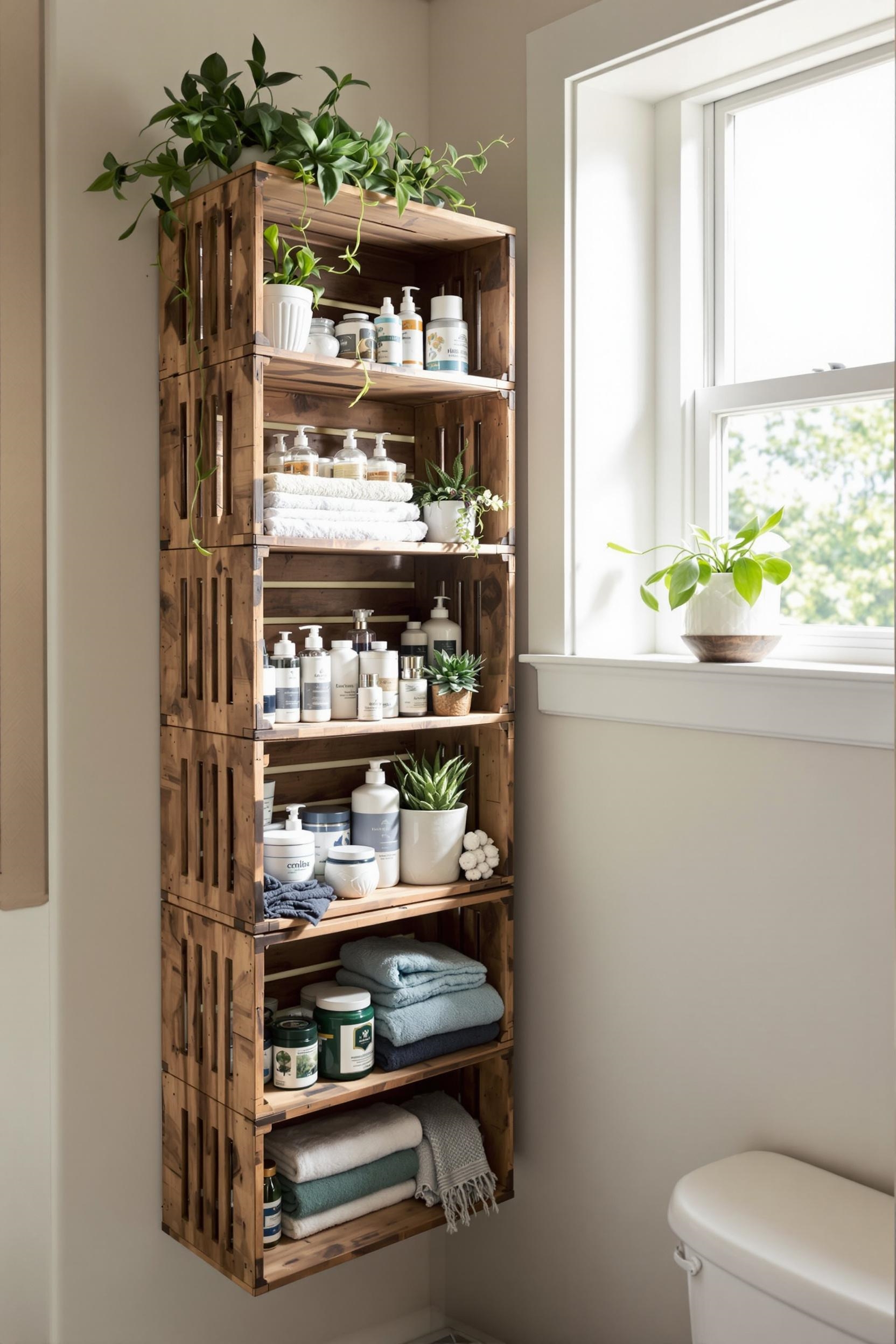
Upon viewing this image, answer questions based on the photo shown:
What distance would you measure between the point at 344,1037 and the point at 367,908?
7.8 inches

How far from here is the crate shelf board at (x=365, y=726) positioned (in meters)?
1.69


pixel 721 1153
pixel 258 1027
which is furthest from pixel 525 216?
pixel 721 1153

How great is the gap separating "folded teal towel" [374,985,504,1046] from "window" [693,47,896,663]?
766mm

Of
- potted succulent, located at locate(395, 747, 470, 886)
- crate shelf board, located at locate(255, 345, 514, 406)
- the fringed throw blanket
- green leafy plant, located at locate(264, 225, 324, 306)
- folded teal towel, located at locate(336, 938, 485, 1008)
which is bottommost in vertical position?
the fringed throw blanket

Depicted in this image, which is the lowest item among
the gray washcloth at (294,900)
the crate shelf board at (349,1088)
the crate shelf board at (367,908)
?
the crate shelf board at (349,1088)

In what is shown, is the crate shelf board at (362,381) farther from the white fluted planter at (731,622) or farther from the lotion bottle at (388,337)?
the white fluted planter at (731,622)

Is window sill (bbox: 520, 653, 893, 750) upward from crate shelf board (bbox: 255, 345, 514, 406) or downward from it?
downward

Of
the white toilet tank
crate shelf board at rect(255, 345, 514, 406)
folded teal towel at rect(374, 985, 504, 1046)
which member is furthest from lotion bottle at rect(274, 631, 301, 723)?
the white toilet tank

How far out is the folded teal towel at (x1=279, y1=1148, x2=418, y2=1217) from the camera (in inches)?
70.1

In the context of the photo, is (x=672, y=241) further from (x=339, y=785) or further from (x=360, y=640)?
(x=339, y=785)

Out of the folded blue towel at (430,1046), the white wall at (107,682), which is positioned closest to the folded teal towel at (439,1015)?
the folded blue towel at (430,1046)

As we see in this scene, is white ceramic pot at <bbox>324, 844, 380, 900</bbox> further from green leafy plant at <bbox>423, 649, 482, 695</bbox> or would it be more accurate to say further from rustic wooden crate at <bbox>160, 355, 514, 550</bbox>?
rustic wooden crate at <bbox>160, 355, 514, 550</bbox>

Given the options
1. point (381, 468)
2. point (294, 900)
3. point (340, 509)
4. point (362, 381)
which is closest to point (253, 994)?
point (294, 900)

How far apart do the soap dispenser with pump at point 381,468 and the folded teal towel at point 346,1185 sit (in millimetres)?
1098
